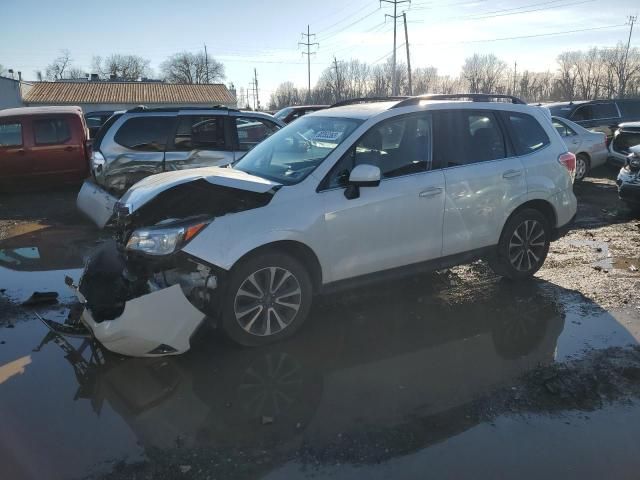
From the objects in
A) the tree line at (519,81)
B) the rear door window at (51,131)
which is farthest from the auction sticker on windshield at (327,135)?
the tree line at (519,81)

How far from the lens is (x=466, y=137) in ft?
17.0

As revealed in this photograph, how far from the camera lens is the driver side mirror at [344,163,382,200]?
13.8ft

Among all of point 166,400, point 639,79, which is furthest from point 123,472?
point 639,79

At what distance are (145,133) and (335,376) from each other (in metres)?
6.01

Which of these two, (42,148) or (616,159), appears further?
(616,159)

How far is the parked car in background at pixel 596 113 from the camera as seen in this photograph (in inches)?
607

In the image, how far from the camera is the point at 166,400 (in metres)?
3.49

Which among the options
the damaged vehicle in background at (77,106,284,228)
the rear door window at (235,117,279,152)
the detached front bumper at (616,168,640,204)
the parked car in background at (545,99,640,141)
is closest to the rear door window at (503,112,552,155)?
the detached front bumper at (616,168,640,204)

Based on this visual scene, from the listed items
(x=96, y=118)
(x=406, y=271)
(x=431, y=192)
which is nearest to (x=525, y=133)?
(x=431, y=192)

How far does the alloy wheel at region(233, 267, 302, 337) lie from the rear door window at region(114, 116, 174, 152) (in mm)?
4999

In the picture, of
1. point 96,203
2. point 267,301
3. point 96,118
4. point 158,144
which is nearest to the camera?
point 267,301

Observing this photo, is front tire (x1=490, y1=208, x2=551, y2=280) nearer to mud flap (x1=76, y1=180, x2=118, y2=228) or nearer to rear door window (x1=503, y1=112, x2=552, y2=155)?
rear door window (x1=503, y1=112, x2=552, y2=155)

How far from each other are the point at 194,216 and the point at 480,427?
250 centimetres

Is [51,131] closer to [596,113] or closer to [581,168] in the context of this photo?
[581,168]
